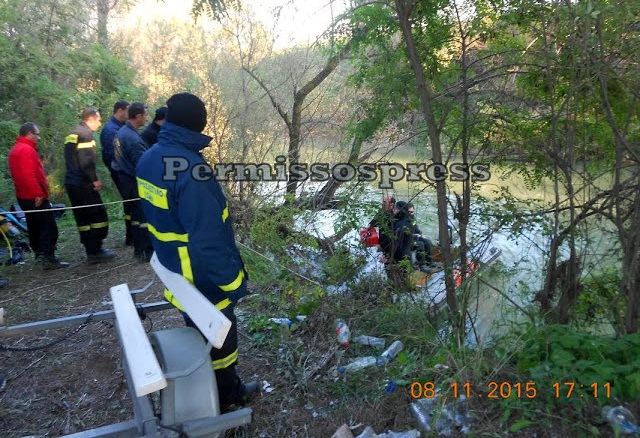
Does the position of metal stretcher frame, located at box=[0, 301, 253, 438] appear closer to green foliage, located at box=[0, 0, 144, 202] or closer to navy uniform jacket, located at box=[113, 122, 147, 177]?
navy uniform jacket, located at box=[113, 122, 147, 177]

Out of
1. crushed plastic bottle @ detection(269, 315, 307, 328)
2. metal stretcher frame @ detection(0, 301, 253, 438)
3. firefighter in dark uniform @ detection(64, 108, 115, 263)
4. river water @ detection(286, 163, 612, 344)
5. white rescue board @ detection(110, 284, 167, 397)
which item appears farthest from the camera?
firefighter in dark uniform @ detection(64, 108, 115, 263)

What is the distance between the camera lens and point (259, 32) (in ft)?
27.1

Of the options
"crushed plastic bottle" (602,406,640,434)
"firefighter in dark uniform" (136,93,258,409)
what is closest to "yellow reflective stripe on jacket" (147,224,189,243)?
→ "firefighter in dark uniform" (136,93,258,409)

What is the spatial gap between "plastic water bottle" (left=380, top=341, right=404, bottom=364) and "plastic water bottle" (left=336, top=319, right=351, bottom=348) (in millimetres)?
285

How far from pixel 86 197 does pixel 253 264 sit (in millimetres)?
2162

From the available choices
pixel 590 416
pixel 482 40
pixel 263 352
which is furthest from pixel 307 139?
pixel 590 416

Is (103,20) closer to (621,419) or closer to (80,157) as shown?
(80,157)

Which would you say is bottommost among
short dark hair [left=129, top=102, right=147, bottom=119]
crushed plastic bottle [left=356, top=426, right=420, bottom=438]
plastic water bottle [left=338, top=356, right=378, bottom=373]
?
crushed plastic bottle [left=356, top=426, right=420, bottom=438]

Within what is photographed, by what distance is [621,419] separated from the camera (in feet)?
7.53

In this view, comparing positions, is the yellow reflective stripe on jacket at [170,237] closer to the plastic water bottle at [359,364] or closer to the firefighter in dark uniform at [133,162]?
the plastic water bottle at [359,364]

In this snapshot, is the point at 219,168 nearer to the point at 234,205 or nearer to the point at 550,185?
the point at 234,205

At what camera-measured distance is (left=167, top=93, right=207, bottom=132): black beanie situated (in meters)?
2.68
